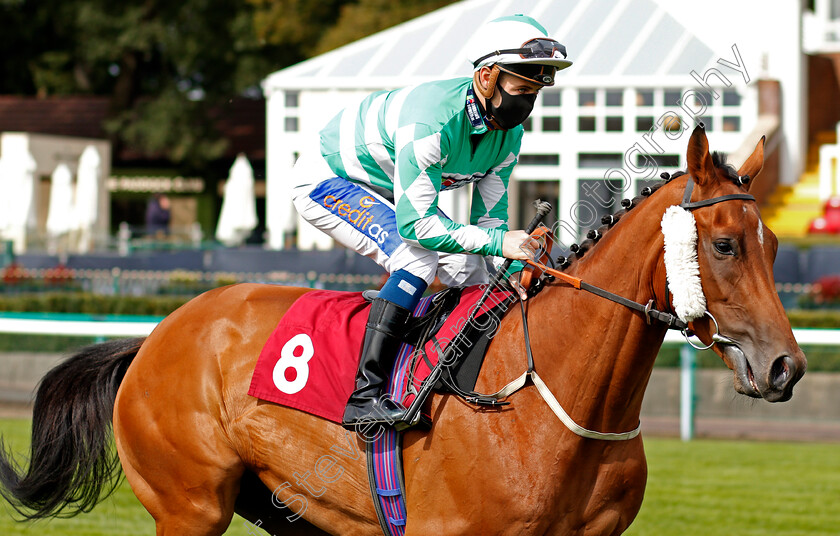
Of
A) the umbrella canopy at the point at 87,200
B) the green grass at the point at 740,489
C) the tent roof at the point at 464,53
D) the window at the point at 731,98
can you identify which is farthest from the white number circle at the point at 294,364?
the umbrella canopy at the point at 87,200

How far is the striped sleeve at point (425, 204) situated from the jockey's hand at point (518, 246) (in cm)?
2

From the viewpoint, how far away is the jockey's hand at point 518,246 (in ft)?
9.23

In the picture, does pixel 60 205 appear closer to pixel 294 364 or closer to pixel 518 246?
pixel 294 364

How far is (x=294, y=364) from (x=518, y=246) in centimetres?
85

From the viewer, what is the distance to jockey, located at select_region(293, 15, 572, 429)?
2867 mm

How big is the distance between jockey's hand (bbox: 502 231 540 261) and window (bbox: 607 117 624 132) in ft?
33.2

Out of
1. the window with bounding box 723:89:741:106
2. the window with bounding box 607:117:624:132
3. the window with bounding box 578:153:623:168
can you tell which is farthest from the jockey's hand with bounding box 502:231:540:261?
the window with bounding box 723:89:741:106

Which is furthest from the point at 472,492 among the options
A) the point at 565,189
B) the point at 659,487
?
the point at 565,189

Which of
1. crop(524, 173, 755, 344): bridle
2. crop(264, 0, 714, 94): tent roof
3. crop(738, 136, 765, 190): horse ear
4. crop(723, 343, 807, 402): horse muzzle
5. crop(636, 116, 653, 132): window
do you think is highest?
crop(264, 0, 714, 94): tent roof

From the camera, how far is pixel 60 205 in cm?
1700

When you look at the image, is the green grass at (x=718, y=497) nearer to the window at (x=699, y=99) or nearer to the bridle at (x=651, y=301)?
the window at (x=699, y=99)

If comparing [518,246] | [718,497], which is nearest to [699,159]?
[518,246]

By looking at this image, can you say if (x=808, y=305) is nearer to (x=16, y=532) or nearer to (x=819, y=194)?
(x=819, y=194)

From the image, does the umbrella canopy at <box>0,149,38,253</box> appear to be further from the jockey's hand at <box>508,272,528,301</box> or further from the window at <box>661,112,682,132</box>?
the jockey's hand at <box>508,272,528,301</box>
